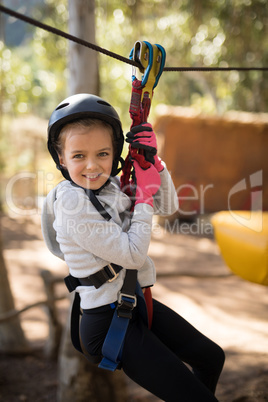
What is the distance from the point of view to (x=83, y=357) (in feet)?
11.7

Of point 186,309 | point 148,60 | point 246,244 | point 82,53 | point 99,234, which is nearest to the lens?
point 99,234

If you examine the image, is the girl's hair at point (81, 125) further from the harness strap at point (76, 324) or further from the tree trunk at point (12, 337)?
the tree trunk at point (12, 337)

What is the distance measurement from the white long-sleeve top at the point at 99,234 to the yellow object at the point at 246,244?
1.47 m

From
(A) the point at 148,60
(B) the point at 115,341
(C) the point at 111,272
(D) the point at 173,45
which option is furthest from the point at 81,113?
(D) the point at 173,45

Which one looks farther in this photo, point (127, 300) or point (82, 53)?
point (82, 53)

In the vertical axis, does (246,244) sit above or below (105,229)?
below

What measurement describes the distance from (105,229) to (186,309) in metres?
4.88

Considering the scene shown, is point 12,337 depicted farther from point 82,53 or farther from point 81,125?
point 81,125

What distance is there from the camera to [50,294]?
4684 millimetres

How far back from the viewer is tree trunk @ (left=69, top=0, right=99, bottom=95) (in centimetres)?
328

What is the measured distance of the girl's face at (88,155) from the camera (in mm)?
1604

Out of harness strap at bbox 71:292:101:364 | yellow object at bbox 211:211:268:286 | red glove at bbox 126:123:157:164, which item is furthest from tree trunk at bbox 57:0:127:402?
red glove at bbox 126:123:157:164

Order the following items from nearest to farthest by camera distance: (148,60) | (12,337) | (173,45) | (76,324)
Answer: (148,60) < (76,324) < (12,337) < (173,45)

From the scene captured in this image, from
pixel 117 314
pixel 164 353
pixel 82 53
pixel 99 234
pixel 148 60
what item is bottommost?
pixel 164 353
